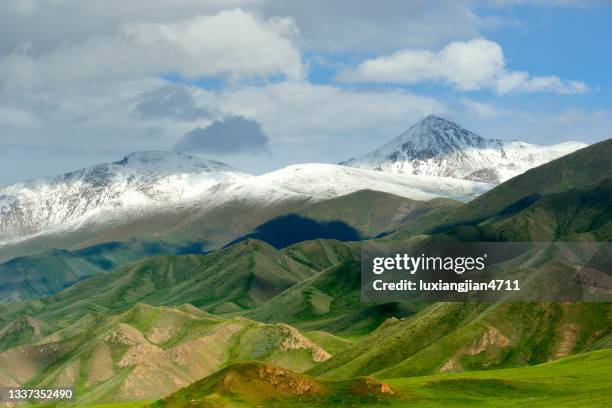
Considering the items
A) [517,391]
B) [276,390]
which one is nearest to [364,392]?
[276,390]

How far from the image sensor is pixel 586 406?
132 meters

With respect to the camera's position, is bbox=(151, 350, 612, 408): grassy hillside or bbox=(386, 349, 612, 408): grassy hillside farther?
bbox=(151, 350, 612, 408): grassy hillside

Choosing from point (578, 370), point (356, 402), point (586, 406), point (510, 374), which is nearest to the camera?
point (586, 406)

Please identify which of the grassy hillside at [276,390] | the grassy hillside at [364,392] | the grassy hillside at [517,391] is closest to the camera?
the grassy hillside at [517,391]

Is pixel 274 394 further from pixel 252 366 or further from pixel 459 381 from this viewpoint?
pixel 459 381

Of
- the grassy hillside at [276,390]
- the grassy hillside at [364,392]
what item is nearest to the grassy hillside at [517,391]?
the grassy hillside at [364,392]

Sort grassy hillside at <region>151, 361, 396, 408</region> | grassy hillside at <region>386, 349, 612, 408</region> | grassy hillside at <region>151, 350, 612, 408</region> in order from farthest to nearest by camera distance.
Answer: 1. grassy hillside at <region>151, 361, 396, 408</region>
2. grassy hillside at <region>151, 350, 612, 408</region>
3. grassy hillside at <region>386, 349, 612, 408</region>

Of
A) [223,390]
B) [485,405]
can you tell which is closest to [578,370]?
[485,405]

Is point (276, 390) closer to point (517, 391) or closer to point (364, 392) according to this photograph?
point (364, 392)

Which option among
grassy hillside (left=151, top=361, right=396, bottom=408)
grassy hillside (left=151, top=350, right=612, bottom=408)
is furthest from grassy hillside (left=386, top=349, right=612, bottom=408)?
grassy hillside (left=151, top=361, right=396, bottom=408)

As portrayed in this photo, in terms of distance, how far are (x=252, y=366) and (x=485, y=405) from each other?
32610 mm

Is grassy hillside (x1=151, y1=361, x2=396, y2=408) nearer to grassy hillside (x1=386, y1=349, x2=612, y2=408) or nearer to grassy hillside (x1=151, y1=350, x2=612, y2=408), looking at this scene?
grassy hillside (x1=151, y1=350, x2=612, y2=408)

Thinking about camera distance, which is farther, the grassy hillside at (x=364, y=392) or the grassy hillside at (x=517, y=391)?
the grassy hillside at (x=364, y=392)

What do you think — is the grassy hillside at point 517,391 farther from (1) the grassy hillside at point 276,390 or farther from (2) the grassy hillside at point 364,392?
(1) the grassy hillside at point 276,390
